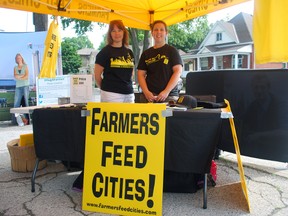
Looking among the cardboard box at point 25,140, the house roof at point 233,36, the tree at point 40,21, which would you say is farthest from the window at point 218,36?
the cardboard box at point 25,140

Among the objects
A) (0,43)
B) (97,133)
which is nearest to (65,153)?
(97,133)

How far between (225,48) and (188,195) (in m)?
26.8

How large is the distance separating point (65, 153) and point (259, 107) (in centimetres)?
214

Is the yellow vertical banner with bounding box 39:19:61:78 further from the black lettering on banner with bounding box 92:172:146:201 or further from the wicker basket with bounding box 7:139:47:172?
the black lettering on banner with bounding box 92:172:146:201

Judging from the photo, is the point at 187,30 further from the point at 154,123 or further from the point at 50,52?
the point at 154,123

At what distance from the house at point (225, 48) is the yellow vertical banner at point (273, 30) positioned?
79.8 feet

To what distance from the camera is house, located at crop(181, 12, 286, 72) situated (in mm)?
25453

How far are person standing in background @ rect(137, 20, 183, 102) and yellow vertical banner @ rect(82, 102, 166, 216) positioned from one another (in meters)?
0.76

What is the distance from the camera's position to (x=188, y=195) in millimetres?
2762

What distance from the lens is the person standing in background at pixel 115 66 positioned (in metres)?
3.20

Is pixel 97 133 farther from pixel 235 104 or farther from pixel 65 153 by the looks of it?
pixel 235 104

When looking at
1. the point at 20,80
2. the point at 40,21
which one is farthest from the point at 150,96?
the point at 40,21

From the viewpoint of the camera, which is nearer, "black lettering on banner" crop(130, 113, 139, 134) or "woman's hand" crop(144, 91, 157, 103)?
"black lettering on banner" crop(130, 113, 139, 134)

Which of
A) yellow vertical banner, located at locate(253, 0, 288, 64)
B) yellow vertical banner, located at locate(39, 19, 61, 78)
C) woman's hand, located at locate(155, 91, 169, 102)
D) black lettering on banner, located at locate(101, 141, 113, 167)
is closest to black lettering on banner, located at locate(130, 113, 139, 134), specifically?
black lettering on banner, located at locate(101, 141, 113, 167)
